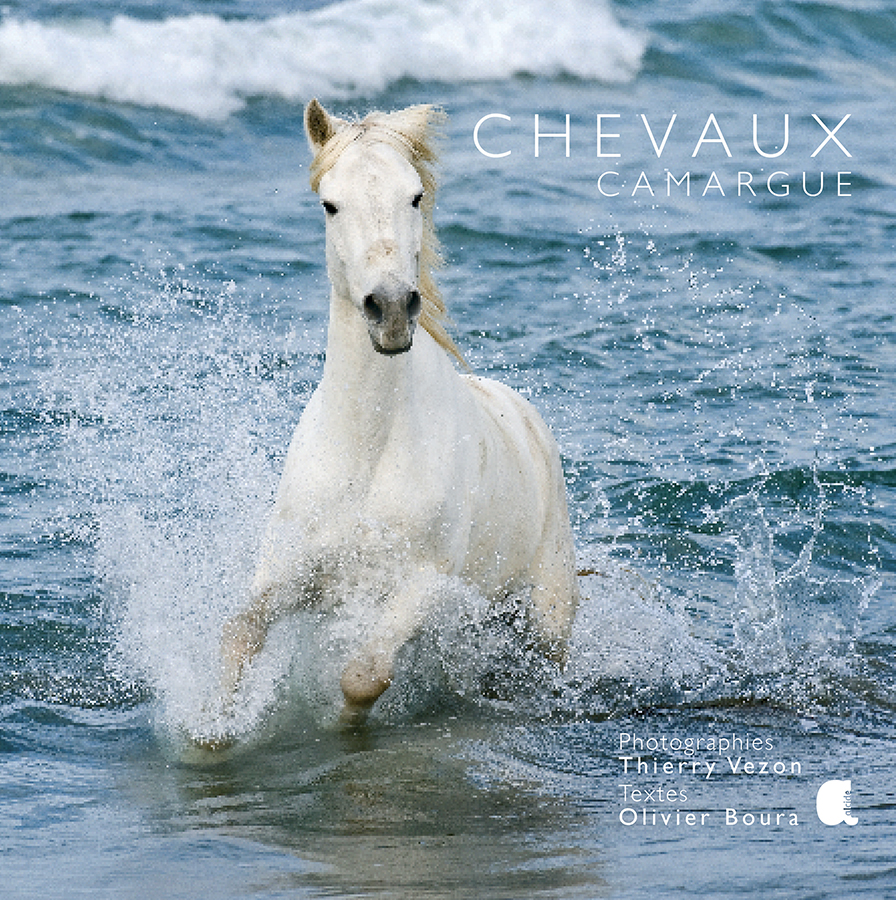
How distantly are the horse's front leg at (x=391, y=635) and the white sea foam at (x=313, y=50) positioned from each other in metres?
10.5

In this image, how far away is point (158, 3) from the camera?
16.2 meters

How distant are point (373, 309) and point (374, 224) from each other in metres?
0.22

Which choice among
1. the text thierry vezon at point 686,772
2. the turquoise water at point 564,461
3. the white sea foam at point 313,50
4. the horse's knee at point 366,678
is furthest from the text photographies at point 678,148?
the horse's knee at point 366,678

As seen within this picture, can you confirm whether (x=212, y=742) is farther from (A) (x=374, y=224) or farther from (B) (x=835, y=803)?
(B) (x=835, y=803)

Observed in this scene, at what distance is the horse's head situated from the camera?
3.35 metres

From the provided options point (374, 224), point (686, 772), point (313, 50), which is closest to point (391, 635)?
point (686, 772)

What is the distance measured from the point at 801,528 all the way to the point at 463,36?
1091 centimetres

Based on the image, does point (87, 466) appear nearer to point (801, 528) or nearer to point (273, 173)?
point (801, 528)

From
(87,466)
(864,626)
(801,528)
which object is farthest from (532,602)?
(87,466)

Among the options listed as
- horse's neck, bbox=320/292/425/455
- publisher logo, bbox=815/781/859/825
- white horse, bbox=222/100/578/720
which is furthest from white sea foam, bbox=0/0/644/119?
publisher logo, bbox=815/781/859/825

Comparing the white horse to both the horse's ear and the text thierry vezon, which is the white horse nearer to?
the horse's ear

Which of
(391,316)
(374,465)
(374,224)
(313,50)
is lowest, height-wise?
(374,465)

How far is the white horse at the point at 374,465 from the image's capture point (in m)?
3.66

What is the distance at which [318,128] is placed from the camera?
12.4ft
